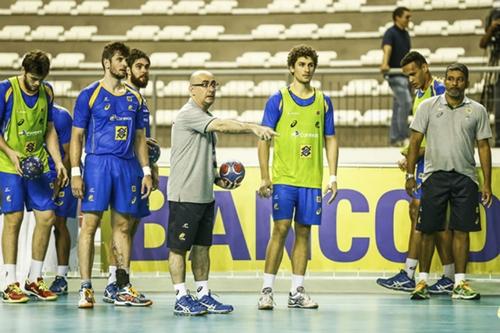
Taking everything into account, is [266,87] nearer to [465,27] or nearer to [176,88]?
[176,88]

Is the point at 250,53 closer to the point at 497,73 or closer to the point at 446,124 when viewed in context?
the point at 497,73

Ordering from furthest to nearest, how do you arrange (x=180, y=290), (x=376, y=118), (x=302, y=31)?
(x=302, y=31) → (x=376, y=118) → (x=180, y=290)

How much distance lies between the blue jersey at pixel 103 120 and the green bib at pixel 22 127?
1.89 feet

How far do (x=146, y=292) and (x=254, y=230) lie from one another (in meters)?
1.54

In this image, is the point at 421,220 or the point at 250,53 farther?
the point at 250,53

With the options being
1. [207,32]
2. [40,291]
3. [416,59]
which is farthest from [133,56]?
[207,32]

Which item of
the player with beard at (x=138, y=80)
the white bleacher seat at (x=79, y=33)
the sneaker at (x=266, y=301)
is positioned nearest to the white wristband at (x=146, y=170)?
the player with beard at (x=138, y=80)

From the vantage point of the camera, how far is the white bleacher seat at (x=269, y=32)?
725 inches

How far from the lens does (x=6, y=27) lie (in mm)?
19094

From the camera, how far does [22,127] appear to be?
28.0 feet

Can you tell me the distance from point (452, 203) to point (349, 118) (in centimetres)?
533

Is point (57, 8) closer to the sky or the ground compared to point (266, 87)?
closer to the sky

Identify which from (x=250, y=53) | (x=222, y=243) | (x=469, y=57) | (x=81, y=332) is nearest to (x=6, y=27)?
(x=250, y=53)

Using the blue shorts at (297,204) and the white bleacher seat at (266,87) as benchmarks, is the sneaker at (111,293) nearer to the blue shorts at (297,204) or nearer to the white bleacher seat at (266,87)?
the blue shorts at (297,204)
